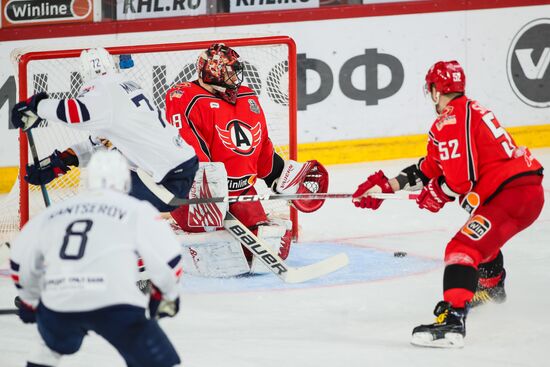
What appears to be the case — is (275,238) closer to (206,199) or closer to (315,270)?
(315,270)

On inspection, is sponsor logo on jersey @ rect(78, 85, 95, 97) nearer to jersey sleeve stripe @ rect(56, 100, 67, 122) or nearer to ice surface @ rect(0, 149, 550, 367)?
jersey sleeve stripe @ rect(56, 100, 67, 122)

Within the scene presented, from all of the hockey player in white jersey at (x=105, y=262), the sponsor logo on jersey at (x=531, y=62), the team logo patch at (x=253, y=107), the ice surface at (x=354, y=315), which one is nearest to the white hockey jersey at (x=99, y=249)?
the hockey player in white jersey at (x=105, y=262)

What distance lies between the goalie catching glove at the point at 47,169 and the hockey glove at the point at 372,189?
49.5 inches

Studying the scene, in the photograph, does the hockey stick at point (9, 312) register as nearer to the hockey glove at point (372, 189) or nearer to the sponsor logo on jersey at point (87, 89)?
the sponsor logo on jersey at point (87, 89)

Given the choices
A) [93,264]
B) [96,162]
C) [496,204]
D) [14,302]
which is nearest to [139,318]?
[93,264]

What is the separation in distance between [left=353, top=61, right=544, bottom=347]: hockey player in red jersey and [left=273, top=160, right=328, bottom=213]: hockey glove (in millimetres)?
1304

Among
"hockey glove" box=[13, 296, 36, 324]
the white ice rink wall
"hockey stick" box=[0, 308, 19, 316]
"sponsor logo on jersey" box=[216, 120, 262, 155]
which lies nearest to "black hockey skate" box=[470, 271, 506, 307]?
"sponsor logo on jersey" box=[216, 120, 262, 155]

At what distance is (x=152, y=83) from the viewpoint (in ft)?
20.3

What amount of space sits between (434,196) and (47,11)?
420 cm

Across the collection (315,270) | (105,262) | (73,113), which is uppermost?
(73,113)

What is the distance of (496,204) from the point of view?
3732 mm

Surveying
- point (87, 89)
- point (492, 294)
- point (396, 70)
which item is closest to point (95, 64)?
point (87, 89)

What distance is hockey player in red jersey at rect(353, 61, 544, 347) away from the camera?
3.60 m

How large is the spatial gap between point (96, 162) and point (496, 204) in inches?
65.9
